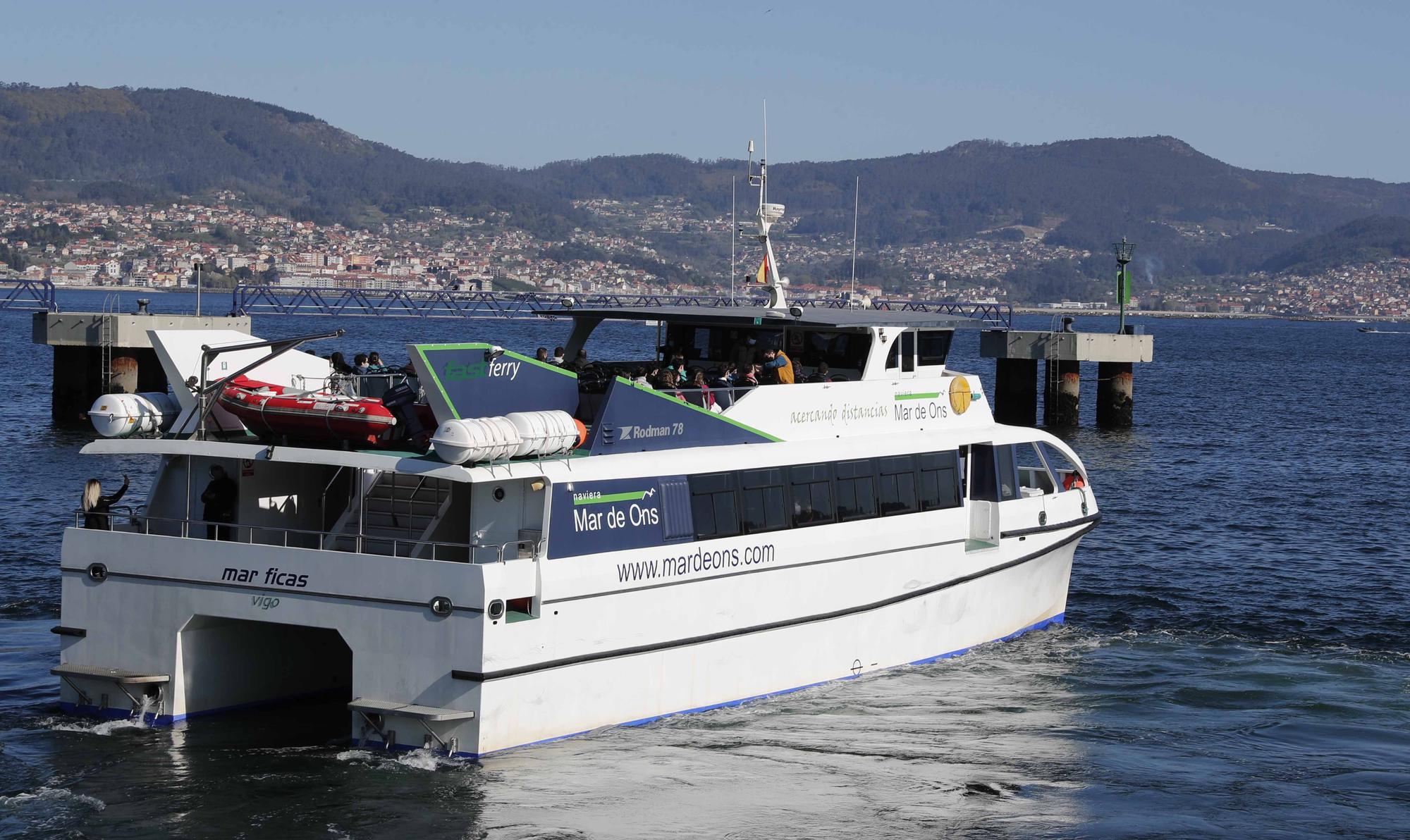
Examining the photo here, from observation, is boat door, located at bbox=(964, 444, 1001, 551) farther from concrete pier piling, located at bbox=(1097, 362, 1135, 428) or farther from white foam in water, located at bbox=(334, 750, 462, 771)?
concrete pier piling, located at bbox=(1097, 362, 1135, 428)

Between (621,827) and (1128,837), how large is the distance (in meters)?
4.24

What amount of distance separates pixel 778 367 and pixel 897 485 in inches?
72.2

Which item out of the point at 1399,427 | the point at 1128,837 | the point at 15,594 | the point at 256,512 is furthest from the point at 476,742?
the point at 1399,427

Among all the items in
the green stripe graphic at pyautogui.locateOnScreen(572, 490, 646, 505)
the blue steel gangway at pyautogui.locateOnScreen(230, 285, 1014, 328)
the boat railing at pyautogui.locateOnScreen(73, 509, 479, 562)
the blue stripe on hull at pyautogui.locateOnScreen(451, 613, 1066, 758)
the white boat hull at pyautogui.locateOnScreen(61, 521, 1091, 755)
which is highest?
the blue steel gangway at pyautogui.locateOnScreen(230, 285, 1014, 328)

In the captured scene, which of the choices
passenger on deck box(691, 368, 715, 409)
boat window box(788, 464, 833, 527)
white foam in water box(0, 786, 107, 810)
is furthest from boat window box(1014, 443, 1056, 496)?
white foam in water box(0, 786, 107, 810)

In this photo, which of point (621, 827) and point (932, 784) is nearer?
point (621, 827)

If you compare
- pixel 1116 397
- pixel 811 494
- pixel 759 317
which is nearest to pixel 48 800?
pixel 811 494

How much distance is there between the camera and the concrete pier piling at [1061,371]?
47719 mm

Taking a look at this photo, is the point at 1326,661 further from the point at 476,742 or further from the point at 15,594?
the point at 15,594

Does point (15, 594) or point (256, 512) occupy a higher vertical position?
point (256, 512)

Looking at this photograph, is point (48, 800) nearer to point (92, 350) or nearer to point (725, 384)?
point (725, 384)

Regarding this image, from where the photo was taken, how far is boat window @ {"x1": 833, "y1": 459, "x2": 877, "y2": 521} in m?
16.6

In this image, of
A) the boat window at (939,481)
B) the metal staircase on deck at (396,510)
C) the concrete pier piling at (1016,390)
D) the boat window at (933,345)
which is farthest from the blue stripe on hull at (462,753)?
the concrete pier piling at (1016,390)

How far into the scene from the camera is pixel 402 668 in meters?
13.4
